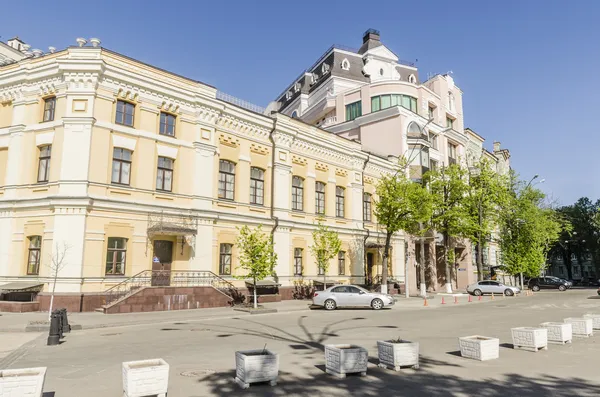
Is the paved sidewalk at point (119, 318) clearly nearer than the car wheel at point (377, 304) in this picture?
Yes

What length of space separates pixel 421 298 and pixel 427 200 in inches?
306

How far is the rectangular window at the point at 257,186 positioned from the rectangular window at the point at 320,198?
520cm

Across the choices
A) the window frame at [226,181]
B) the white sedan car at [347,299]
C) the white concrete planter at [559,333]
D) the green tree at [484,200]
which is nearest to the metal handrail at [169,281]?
the window frame at [226,181]

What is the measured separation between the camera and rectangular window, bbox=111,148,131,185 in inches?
850

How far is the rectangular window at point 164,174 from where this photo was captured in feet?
76.1

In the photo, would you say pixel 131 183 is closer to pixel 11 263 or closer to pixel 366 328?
pixel 11 263

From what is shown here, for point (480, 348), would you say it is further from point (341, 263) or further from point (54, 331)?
point (341, 263)

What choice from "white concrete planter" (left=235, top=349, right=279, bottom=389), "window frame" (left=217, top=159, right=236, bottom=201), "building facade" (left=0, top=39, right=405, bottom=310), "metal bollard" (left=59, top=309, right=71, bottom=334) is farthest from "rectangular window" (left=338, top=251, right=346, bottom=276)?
"white concrete planter" (left=235, top=349, right=279, bottom=389)

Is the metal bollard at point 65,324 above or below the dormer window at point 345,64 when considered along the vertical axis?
below

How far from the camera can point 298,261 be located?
29578mm

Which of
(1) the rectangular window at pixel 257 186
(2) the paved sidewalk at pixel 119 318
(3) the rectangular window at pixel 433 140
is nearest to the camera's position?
(2) the paved sidewalk at pixel 119 318

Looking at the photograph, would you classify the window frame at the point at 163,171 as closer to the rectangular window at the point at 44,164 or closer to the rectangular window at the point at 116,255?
the rectangular window at the point at 116,255

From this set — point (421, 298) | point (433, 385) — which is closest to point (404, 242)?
point (421, 298)

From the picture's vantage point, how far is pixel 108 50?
70.5 ft
